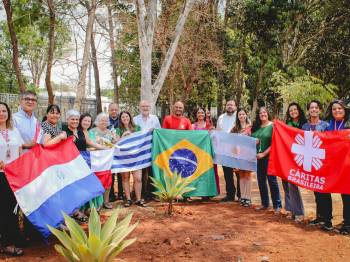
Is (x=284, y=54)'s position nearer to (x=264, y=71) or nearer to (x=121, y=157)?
(x=264, y=71)

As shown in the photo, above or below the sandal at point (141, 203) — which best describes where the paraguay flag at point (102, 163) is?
above

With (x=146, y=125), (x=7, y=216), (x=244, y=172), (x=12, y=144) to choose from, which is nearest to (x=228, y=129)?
(x=244, y=172)

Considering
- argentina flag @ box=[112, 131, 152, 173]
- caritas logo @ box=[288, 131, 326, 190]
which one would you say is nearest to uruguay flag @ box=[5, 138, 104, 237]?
argentina flag @ box=[112, 131, 152, 173]

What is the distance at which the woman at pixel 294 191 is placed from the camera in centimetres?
613

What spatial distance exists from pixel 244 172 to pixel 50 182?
142 inches

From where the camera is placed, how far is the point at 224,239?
5316 millimetres

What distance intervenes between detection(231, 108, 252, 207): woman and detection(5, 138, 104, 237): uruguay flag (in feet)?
9.40

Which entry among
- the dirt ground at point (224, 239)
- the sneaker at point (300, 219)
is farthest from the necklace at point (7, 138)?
the sneaker at point (300, 219)

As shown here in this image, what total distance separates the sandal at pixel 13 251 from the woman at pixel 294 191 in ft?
13.5

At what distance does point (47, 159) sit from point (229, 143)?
3563 mm

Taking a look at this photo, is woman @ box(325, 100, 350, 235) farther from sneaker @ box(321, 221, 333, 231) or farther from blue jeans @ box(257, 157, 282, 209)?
blue jeans @ box(257, 157, 282, 209)

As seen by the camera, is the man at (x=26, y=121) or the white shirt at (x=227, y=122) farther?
the white shirt at (x=227, y=122)

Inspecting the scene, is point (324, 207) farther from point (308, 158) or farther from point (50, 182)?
point (50, 182)

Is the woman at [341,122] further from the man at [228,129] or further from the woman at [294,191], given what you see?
the man at [228,129]
